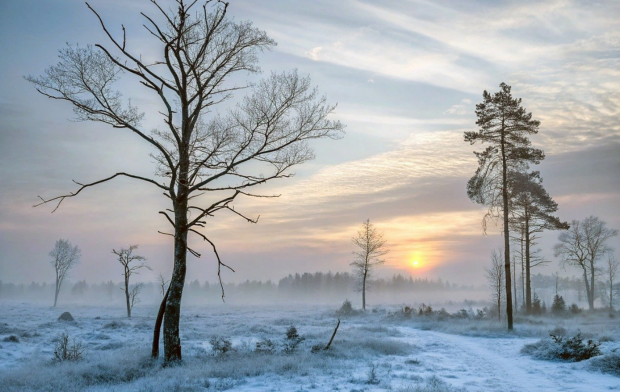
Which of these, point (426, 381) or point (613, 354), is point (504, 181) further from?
point (426, 381)

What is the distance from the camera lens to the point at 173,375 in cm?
1008

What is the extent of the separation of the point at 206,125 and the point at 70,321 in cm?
2590

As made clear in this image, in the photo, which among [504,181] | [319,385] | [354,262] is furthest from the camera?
[354,262]

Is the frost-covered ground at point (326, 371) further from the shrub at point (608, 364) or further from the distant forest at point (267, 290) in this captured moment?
the distant forest at point (267, 290)

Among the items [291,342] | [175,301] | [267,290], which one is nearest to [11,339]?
[175,301]

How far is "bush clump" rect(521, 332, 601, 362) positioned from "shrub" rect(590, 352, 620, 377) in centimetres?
160

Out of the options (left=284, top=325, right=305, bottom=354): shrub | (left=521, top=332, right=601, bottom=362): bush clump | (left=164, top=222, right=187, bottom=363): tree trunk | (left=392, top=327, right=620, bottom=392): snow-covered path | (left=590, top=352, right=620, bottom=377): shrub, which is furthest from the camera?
(left=284, top=325, right=305, bottom=354): shrub

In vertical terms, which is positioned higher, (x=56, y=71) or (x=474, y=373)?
(x=56, y=71)

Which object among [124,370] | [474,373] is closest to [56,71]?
[124,370]

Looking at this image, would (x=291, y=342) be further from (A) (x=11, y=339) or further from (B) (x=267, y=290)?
(B) (x=267, y=290)

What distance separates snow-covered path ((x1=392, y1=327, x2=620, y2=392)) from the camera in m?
9.65

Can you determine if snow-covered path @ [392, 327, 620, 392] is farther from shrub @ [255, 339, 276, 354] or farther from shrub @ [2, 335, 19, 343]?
shrub @ [2, 335, 19, 343]

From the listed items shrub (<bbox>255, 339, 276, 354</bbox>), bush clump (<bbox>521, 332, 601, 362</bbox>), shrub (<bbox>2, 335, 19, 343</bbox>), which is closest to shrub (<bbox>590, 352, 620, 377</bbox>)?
bush clump (<bbox>521, 332, 601, 362</bbox>)

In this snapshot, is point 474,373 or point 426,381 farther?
point 474,373
